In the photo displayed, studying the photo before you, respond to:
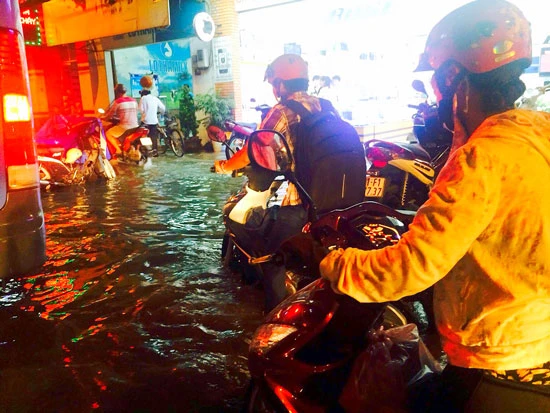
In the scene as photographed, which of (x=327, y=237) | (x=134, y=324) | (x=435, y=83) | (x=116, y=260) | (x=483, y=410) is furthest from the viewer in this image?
(x=116, y=260)

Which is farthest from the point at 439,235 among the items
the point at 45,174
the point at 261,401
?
the point at 45,174

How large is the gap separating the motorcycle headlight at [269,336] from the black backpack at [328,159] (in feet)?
4.62

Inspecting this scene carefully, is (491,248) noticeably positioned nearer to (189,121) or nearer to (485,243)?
(485,243)

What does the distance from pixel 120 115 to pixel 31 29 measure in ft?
13.2

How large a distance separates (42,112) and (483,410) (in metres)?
18.5

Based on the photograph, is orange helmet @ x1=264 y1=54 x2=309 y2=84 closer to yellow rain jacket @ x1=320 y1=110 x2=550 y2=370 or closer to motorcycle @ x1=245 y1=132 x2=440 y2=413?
motorcycle @ x1=245 y1=132 x2=440 y2=413

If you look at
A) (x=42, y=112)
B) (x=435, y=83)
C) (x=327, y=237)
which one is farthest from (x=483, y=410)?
(x=42, y=112)

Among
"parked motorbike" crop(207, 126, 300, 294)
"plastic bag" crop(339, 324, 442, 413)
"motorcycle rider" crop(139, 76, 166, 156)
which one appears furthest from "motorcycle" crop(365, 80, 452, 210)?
"motorcycle rider" crop(139, 76, 166, 156)

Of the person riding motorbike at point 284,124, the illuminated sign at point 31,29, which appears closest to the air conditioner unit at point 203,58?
the illuminated sign at point 31,29

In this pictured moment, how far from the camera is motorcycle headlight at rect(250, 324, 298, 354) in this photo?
168cm

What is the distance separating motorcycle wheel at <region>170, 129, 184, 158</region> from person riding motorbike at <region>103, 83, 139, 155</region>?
173cm

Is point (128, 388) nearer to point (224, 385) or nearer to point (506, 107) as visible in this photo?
point (224, 385)

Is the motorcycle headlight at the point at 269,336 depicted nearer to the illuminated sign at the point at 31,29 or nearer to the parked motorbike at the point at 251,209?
the parked motorbike at the point at 251,209

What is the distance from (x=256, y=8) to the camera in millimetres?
11883
